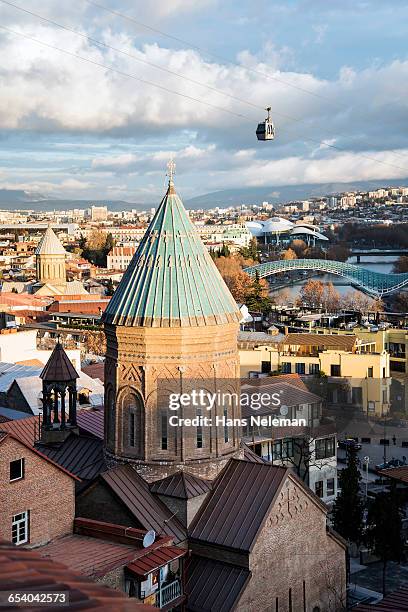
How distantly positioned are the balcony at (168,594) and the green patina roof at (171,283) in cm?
398

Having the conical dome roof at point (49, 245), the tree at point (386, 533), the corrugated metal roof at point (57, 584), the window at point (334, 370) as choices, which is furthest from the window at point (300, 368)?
the conical dome roof at point (49, 245)

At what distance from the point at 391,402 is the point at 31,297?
95.3ft

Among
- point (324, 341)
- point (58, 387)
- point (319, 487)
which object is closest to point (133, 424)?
point (58, 387)

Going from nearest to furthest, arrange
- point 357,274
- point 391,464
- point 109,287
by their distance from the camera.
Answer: point 391,464, point 109,287, point 357,274

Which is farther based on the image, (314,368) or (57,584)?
(314,368)

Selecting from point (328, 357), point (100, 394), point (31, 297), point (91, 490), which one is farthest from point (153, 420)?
point (31, 297)

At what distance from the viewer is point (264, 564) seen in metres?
11.6

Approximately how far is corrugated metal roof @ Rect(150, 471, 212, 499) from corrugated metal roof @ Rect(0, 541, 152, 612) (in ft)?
27.7

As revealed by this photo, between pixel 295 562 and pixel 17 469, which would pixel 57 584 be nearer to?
pixel 17 469

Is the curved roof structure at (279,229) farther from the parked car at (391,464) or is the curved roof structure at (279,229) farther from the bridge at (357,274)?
the parked car at (391,464)

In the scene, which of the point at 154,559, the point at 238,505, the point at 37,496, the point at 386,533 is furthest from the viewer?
the point at 386,533

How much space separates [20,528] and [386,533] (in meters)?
8.09

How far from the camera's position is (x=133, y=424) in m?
13.1

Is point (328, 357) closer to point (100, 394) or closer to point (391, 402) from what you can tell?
point (391, 402)
